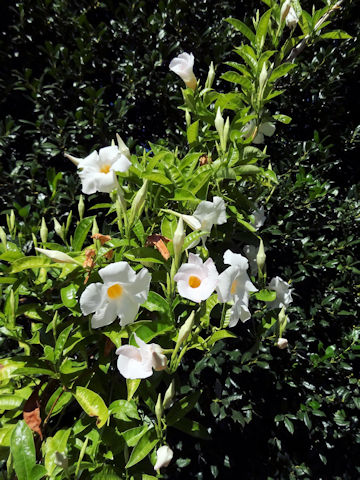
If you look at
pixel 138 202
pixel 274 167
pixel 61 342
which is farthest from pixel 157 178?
pixel 274 167

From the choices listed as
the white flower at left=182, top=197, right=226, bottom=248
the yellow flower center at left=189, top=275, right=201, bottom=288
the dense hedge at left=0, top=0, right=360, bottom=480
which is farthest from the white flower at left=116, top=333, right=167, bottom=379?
the dense hedge at left=0, top=0, right=360, bottom=480

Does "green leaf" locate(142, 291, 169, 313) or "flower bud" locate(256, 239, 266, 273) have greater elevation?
"flower bud" locate(256, 239, 266, 273)

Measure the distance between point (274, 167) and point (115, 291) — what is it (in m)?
1.58

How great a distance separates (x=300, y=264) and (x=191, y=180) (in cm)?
100

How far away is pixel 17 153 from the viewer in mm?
2141

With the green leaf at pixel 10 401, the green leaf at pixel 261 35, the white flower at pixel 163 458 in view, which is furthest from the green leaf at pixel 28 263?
the green leaf at pixel 261 35

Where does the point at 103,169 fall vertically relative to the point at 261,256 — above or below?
above

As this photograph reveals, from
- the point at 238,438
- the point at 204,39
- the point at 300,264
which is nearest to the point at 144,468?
the point at 238,438

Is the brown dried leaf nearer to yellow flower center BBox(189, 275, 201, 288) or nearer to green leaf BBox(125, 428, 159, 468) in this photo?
green leaf BBox(125, 428, 159, 468)

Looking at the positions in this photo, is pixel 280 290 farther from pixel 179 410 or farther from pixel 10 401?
pixel 10 401

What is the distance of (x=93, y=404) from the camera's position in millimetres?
999

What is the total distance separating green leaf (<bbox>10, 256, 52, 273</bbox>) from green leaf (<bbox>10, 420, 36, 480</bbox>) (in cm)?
44

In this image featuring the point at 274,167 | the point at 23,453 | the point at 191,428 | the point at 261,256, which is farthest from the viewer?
the point at 274,167

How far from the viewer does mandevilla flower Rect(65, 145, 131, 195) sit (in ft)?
3.75
